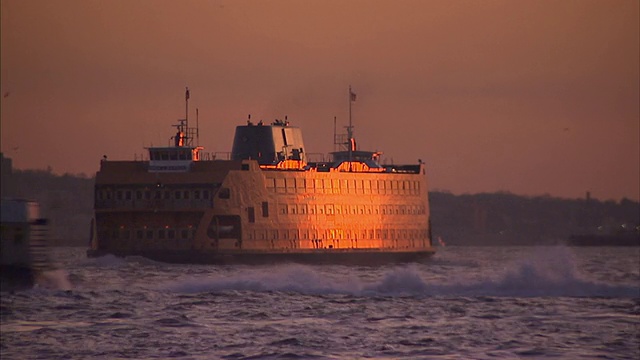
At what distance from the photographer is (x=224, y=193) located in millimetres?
128625

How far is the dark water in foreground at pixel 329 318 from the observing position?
50.7 m

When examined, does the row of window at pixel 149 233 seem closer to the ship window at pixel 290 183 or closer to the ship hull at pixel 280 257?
the ship hull at pixel 280 257

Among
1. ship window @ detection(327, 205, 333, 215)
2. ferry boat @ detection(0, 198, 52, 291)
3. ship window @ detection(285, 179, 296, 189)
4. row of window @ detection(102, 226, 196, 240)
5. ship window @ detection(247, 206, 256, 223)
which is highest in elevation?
ship window @ detection(285, 179, 296, 189)

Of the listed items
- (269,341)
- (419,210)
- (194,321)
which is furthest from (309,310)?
(419,210)

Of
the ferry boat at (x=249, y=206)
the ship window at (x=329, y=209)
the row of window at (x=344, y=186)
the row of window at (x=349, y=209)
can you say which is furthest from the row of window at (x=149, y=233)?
the ship window at (x=329, y=209)

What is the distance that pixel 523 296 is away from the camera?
74.4 metres

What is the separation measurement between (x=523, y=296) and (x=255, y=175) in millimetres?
59398

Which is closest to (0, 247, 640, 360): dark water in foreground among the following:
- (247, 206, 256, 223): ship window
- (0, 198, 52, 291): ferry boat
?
(0, 198, 52, 291): ferry boat

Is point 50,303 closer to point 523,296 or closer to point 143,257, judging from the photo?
point 523,296

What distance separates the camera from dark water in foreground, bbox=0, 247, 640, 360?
50719 mm

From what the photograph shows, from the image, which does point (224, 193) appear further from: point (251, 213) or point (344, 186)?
point (344, 186)

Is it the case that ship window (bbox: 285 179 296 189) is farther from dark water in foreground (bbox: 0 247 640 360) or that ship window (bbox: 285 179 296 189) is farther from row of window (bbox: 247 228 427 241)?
dark water in foreground (bbox: 0 247 640 360)

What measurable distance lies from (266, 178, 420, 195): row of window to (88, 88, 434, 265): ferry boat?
3.7 inches

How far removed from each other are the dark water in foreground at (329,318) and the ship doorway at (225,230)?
3953 centimetres
